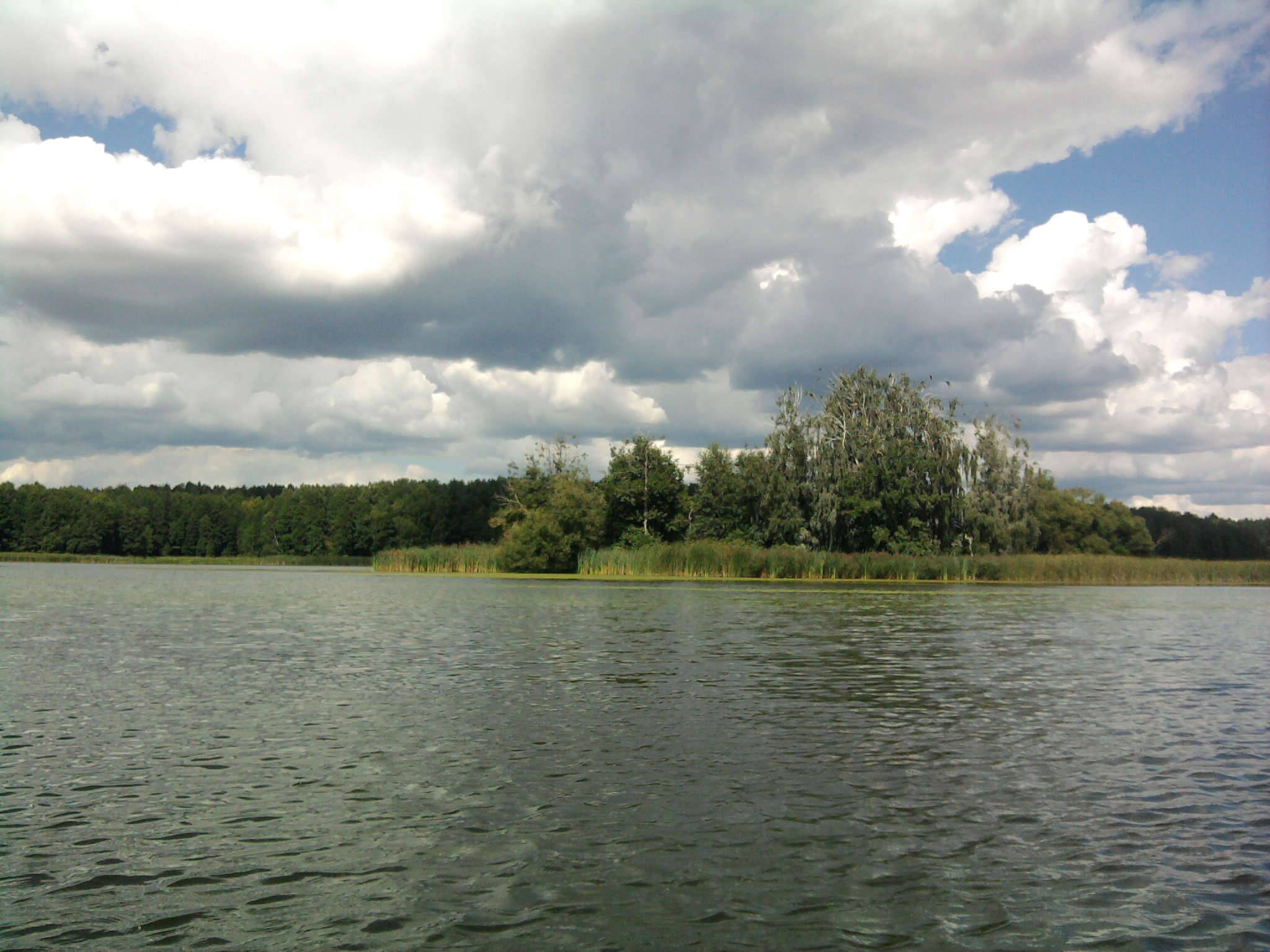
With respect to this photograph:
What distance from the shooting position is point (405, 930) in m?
6.23

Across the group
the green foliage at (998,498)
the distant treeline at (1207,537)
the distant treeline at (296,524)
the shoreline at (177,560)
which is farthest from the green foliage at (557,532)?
the distant treeline at (1207,537)

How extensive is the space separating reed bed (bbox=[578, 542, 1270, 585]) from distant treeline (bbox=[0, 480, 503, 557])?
350 feet

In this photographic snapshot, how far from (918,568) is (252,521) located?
522ft

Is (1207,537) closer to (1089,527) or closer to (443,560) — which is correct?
(1089,527)

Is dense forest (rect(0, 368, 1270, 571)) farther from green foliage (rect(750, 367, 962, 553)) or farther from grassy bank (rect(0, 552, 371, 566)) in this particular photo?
grassy bank (rect(0, 552, 371, 566))

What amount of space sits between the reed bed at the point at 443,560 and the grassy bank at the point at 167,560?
64.3m

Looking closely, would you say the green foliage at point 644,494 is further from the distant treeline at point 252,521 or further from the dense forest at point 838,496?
the distant treeline at point 252,521

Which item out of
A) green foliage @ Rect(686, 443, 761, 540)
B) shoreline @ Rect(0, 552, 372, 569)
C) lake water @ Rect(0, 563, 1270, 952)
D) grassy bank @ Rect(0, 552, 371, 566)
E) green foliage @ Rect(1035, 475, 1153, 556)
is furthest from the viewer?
grassy bank @ Rect(0, 552, 371, 566)

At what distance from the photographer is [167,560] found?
161750 mm

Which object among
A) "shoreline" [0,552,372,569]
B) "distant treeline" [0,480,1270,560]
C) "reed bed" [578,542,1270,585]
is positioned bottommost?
"shoreline" [0,552,372,569]

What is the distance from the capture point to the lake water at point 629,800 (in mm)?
6457

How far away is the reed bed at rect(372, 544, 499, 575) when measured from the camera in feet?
256

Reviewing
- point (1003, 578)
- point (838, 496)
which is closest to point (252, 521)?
point (838, 496)

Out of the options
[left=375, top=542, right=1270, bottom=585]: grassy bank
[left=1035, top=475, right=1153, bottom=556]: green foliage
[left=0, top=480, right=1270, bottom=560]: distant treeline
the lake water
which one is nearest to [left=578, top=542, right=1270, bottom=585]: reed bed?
[left=375, top=542, right=1270, bottom=585]: grassy bank
